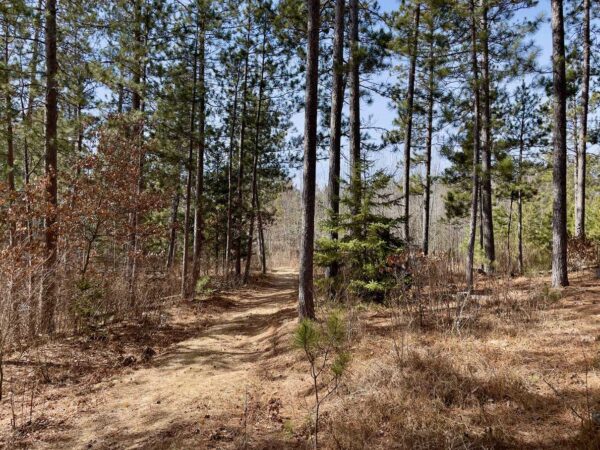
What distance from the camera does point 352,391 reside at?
381 centimetres

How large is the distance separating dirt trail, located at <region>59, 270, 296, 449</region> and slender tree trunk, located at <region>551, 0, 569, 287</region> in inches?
228

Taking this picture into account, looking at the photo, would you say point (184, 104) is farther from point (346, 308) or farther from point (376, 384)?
point (376, 384)

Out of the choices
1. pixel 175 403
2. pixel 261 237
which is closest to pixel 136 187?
pixel 175 403

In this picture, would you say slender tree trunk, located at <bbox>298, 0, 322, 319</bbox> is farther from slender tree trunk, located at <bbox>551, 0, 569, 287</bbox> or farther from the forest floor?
slender tree trunk, located at <bbox>551, 0, 569, 287</bbox>

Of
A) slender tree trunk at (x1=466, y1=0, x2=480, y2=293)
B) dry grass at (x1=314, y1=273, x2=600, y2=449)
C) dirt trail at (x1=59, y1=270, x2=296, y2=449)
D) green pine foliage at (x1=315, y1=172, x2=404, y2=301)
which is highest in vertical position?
slender tree trunk at (x1=466, y1=0, x2=480, y2=293)

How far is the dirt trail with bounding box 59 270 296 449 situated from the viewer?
363 centimetres

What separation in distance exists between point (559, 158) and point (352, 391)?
283 inches

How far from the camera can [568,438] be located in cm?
268

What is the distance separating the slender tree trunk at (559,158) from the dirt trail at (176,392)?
5.80 meters

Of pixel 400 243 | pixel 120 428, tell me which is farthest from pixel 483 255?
pixel 120 428

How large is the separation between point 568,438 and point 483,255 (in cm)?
1058

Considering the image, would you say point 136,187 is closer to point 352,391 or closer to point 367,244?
point 367,244

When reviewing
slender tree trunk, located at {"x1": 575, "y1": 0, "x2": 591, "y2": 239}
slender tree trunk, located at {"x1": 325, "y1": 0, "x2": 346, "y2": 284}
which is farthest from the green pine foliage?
slender tree trunk, located at {"x1": 575, "y1": 0, "x2": 591, "y2": 239}

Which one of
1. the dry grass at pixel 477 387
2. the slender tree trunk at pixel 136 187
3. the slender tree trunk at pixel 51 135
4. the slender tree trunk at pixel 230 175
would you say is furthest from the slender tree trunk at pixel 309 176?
the slender tree trunk at pixel 230 175
